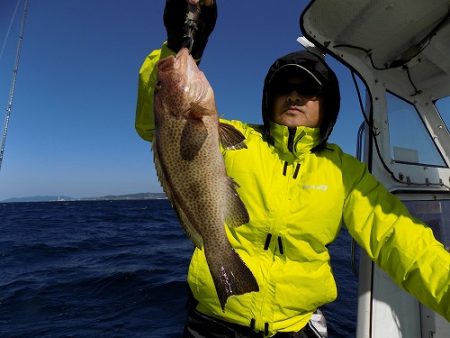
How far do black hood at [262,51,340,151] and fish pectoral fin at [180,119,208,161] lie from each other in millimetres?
709

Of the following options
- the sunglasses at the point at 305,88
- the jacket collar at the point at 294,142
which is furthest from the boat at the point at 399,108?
the jacket collar at the point at 294,142

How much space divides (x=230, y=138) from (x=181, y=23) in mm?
799

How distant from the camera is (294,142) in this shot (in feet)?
8.46

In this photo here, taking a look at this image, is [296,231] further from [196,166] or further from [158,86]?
[158,86]

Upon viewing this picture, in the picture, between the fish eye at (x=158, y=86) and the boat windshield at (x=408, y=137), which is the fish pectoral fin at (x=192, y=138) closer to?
the fish eye at (x=158, y=86)

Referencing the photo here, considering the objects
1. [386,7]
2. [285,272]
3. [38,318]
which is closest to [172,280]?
[38,318]

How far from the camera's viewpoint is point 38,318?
266 inches

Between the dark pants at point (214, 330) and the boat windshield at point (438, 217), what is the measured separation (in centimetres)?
211

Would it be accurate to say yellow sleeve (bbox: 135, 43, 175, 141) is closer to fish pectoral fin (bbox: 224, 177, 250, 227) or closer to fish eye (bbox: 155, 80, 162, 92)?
fish eye (bbox: 155, 80, 162, 92)

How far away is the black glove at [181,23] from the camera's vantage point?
222cm

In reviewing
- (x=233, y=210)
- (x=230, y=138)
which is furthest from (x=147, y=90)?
(x=233, y=210)

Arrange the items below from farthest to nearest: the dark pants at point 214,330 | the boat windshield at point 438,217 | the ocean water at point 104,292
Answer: the ocean water at point 104,292, the boat windshield at point 438,217, the dark pants at point 214,330

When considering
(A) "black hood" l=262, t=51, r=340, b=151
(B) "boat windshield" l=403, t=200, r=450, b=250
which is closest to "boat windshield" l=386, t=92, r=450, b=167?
(B) "boat windshield" l=403, t=200, r=450, b=250

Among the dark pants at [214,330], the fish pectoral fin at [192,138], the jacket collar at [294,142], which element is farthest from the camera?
the jacket collar at [294,142]
